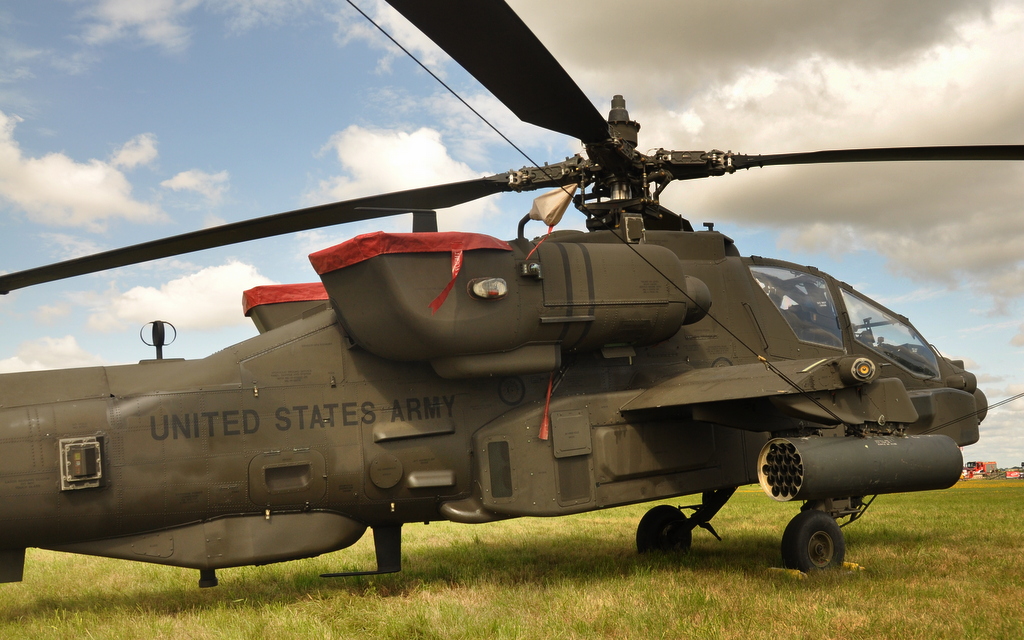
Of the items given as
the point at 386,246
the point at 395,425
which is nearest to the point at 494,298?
A: the point at 386,246

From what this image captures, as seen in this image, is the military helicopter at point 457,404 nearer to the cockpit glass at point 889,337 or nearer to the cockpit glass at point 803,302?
the cockpit glass at point 803,302

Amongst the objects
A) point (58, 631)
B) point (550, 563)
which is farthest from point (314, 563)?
point (58, 631)

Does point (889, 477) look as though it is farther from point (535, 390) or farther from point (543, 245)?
point (543, 245)

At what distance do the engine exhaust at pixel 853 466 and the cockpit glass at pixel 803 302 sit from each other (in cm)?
179

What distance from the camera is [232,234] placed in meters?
6.97

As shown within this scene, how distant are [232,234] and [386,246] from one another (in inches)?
64.1

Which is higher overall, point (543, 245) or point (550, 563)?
point (543, 245)

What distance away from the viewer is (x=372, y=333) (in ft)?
22.0

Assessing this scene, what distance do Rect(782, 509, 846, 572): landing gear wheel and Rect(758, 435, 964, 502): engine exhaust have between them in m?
0.58

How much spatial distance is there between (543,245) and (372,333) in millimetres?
1815

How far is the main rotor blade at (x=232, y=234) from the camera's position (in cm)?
680

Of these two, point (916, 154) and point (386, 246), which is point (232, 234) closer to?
point (386, 246)

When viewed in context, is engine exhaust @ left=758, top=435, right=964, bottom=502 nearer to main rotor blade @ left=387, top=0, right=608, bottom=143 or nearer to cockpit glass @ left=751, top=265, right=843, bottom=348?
cockpit glass @ left=751, top=265, right=843, bottom=348

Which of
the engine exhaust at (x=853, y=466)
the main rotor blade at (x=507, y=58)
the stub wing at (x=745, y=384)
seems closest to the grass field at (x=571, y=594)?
the engine exhaust at (x=853, y=466)
